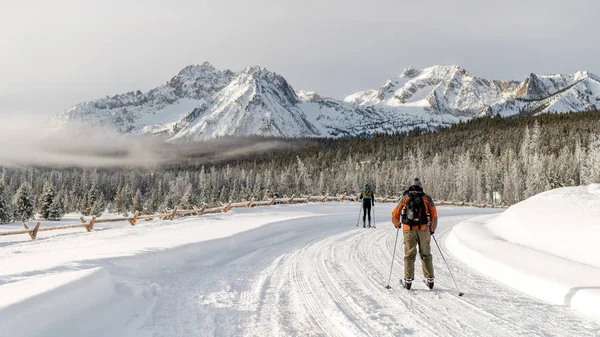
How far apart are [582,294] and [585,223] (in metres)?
4.27

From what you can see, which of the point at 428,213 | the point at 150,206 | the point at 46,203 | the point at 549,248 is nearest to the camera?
the point at 428,213

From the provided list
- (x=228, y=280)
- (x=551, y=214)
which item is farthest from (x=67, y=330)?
(x=551, y=214)

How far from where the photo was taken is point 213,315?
592cm

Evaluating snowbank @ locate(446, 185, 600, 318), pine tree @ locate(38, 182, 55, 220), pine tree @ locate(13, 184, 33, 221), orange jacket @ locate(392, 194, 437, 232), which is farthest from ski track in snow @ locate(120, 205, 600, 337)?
pine tree @ locate(38, 182, 55, 220)

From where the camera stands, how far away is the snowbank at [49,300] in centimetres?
460

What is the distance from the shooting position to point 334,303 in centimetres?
633

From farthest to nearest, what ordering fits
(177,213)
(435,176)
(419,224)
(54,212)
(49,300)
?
1. (435,176)
2. (54,212)
3. (177,213)
4. (419,224)
5. (49,300)

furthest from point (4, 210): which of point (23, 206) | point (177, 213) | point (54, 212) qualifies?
point (177, 213)

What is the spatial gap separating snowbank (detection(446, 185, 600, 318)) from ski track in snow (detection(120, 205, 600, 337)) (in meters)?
0.41

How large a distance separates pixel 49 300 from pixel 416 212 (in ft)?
21.5

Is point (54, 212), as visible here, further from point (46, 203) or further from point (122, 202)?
point (122, 202)

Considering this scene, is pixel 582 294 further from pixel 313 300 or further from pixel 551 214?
pixel 551 214

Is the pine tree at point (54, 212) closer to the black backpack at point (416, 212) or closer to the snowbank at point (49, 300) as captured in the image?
the snowbank at point (49, 300)

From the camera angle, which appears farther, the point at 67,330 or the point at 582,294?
the point at 582,294
